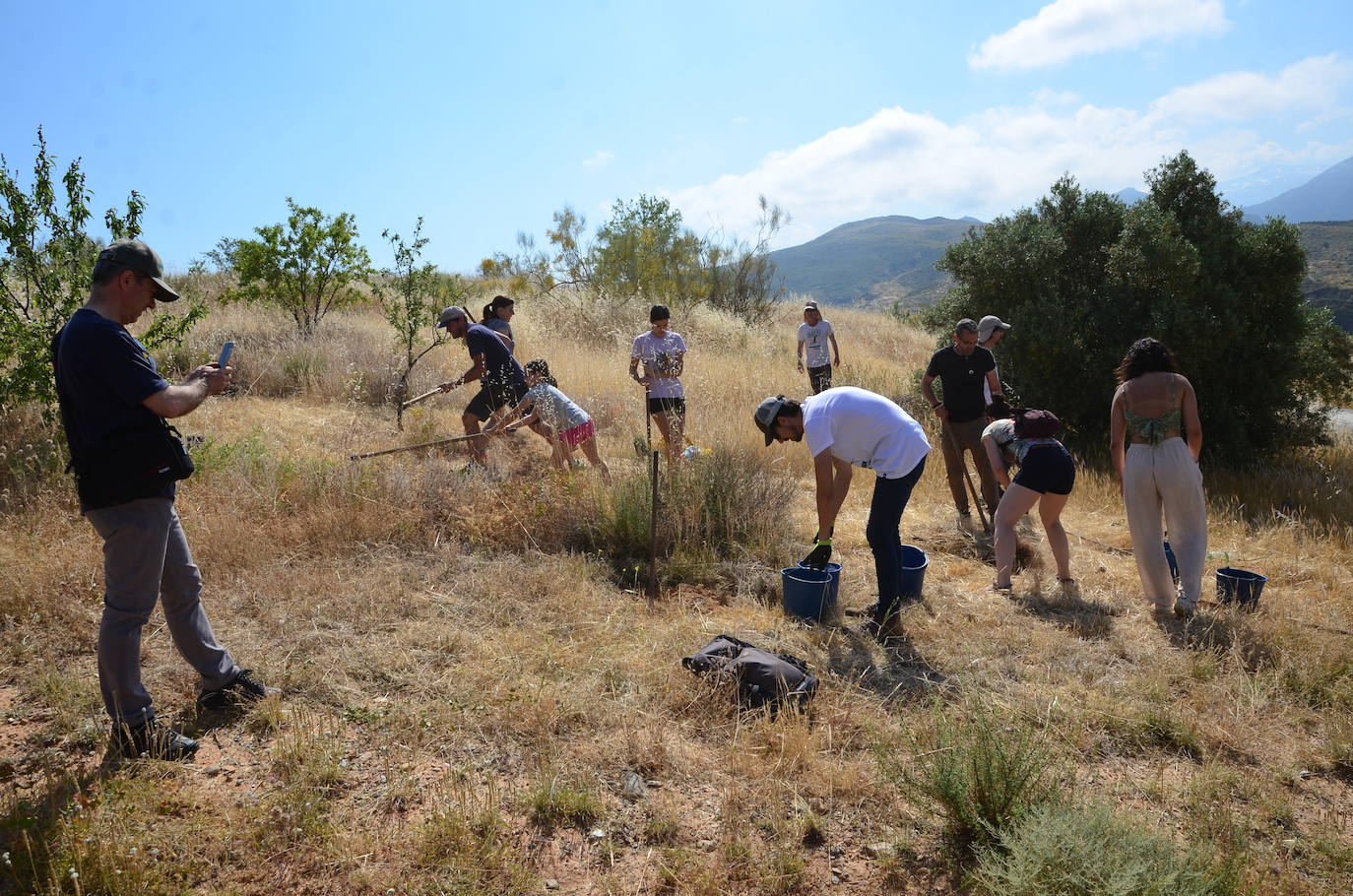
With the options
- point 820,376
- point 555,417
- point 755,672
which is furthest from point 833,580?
point 820,376

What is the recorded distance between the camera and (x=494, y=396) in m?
7.18

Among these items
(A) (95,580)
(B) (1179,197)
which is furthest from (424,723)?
(B) (1179,197)

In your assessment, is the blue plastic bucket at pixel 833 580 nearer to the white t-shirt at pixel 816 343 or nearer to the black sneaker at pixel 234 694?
the black sneaker at pixel 234 694

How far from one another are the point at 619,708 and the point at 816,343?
7.52m

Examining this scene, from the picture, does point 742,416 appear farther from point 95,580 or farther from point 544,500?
point 95,580

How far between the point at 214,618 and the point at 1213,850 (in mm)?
4597

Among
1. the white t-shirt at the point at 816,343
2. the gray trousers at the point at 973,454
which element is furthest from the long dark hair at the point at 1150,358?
the white t-shirt at the point at 816,343

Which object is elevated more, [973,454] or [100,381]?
[100,381]

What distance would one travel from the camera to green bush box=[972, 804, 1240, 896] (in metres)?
2.21

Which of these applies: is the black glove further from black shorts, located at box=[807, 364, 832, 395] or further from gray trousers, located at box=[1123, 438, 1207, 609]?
black shorts, located at box=[807, 364, 832, 395]

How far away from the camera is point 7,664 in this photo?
382 centimetres

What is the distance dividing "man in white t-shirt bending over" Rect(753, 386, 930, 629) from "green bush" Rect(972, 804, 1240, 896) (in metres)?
1.92

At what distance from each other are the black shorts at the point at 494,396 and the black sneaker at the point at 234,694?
3.92m

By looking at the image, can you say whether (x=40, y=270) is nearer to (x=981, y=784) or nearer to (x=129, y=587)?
(x=129, y=587)
